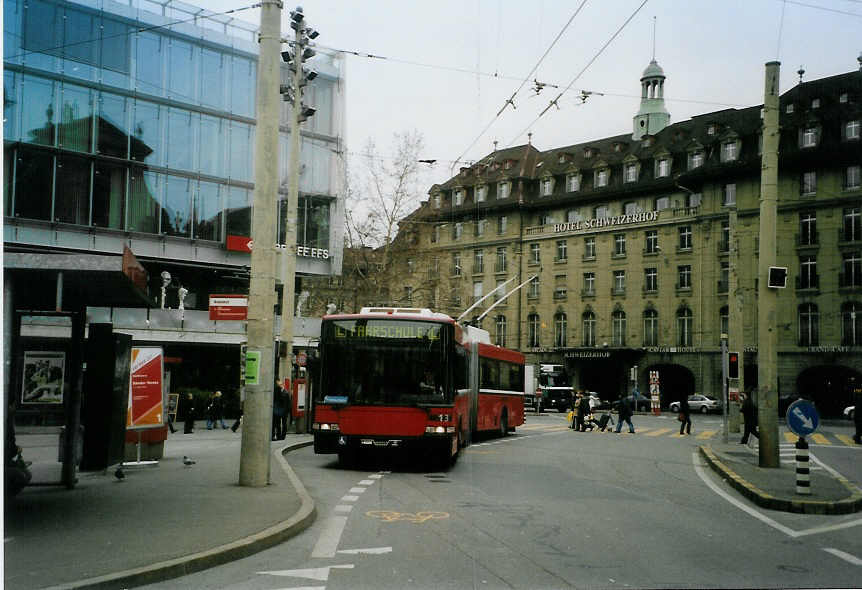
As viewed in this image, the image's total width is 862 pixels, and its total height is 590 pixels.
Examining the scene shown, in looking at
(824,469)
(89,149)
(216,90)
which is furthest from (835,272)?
(89,149)

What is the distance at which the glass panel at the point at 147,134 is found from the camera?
37625 mm

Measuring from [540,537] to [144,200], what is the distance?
32.8m

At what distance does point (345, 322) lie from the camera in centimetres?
1719

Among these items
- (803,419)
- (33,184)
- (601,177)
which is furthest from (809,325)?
(601,177)

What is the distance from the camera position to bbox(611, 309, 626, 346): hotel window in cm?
6819

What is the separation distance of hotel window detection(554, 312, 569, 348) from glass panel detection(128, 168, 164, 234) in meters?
40.4

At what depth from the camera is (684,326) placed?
64.0 metres

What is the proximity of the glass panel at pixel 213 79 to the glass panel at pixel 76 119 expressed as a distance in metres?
5.54

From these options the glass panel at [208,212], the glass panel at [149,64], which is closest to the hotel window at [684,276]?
the glass panel at [208,212]

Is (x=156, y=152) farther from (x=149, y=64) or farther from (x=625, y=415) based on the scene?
(x=625, y=415)

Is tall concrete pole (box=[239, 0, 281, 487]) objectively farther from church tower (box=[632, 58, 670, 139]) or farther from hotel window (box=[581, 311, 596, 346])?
church tower (box=[632, 58, 670, 139])

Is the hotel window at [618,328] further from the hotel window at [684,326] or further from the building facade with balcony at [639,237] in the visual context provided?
the hotel window at [684,326]

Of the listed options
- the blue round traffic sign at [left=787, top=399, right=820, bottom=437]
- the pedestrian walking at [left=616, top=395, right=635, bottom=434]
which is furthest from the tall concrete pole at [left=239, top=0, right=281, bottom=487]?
the pedestrian walking at [left=616, top=395, right=635, bottom=434]

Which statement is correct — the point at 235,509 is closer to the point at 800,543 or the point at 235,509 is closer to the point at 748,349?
the point at 800,543
